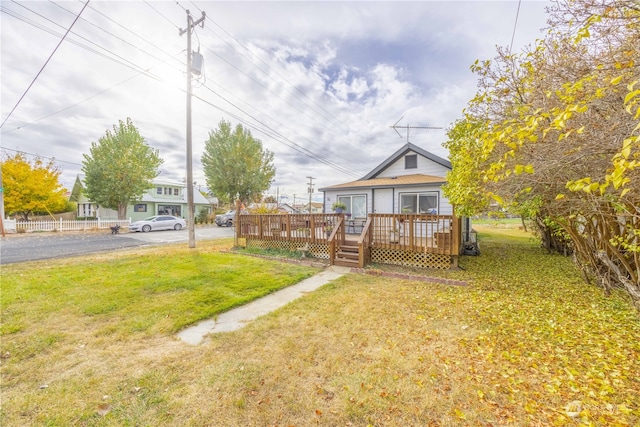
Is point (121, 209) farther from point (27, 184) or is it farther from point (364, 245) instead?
point (364, 245)

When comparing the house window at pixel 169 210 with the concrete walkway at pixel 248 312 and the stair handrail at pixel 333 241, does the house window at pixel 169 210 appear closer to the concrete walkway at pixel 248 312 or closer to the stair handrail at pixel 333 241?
the stair handrail at pixel 333 241

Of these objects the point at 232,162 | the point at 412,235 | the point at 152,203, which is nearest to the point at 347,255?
the point at 412,235

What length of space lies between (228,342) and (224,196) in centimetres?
2152

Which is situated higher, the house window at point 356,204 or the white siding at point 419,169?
the white siding at point 419,169

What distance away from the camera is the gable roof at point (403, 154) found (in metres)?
11.4

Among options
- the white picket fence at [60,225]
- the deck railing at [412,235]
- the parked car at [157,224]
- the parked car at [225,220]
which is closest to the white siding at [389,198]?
the deck railing at [412,235]

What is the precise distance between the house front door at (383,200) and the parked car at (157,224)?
17.6 metres

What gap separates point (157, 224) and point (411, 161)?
19253 mm

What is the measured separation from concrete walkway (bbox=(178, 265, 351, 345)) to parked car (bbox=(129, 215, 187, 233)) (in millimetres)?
18479

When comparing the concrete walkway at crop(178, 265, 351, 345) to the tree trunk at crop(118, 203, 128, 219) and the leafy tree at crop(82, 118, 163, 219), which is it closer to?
the leafy tree at crop(82, 118, 163, 219)

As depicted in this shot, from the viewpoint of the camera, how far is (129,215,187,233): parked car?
1928 cm

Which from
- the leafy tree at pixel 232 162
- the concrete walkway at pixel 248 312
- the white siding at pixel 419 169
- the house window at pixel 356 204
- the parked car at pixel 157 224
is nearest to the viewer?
the concrete walkway at pixel 248 312

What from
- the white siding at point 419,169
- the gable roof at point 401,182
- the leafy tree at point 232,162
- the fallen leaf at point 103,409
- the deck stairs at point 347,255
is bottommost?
the fallen leaf at point 103,409

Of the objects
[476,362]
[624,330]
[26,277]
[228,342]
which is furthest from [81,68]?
[624,330]
